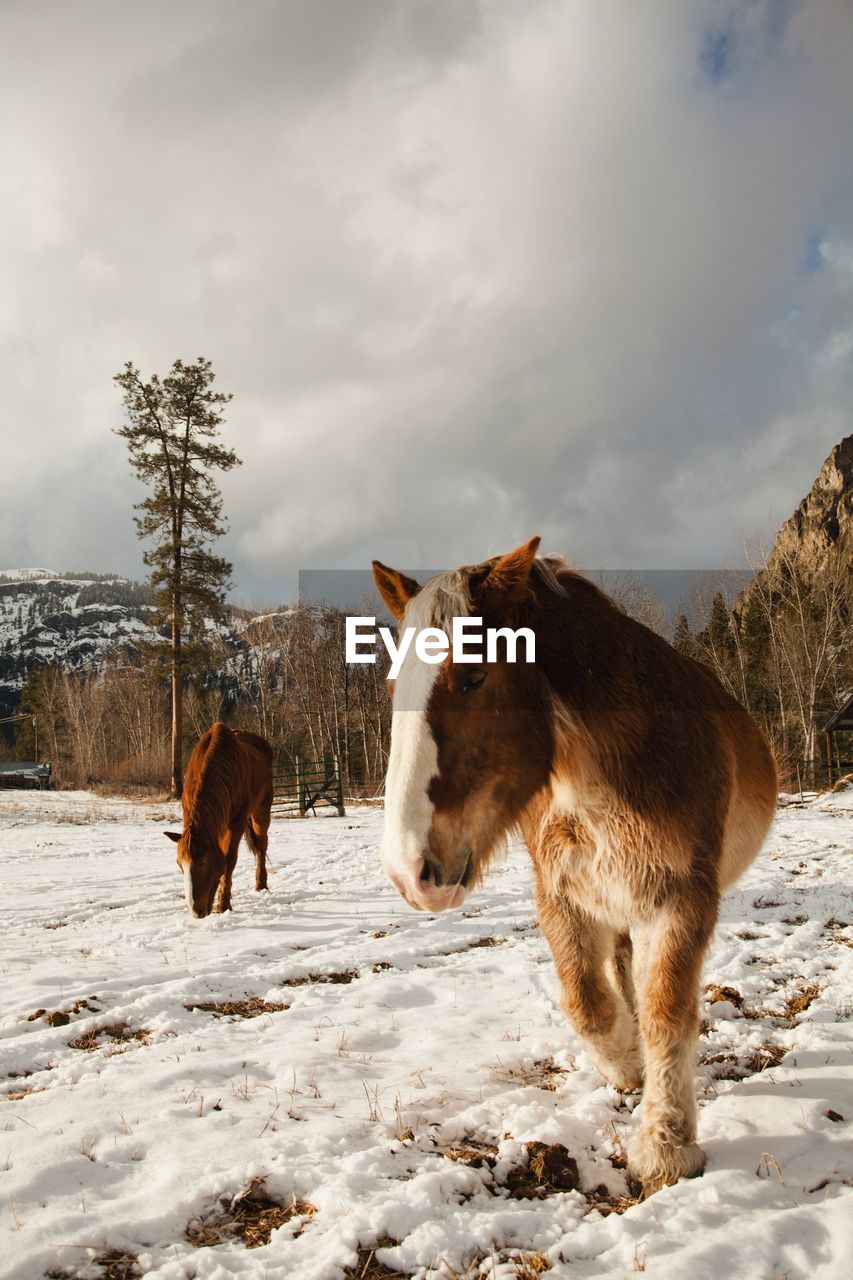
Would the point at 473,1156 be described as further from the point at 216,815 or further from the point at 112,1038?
the point at 216,815

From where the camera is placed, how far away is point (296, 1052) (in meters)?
3.39

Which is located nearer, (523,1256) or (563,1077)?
(523,1256)

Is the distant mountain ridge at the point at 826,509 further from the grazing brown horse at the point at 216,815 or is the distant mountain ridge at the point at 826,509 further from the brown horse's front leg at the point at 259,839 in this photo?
the grazing brown horse at the point at 216,815

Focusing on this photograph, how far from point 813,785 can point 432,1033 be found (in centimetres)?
3052

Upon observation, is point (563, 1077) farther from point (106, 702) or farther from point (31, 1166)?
point (106, 702)

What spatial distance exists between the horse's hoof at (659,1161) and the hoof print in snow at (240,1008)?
255 cm

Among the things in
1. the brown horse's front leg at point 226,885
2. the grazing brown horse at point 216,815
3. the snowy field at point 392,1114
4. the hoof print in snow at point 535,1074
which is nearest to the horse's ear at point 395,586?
the snowy field at point 392,1114

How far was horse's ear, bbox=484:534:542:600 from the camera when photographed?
92.6 inches

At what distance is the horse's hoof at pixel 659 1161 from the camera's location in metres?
2.20

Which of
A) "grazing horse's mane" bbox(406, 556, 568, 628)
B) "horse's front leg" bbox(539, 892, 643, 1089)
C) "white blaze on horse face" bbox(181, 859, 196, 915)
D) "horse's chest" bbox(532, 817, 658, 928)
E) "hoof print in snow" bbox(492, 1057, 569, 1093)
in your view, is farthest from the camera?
"white blaze on horse face" bbox(181, 859, 196, 915)

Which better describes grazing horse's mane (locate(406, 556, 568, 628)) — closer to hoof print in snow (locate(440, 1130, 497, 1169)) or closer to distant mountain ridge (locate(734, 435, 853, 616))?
hoof print in snow (locate(440, 1130, 497, 1169))

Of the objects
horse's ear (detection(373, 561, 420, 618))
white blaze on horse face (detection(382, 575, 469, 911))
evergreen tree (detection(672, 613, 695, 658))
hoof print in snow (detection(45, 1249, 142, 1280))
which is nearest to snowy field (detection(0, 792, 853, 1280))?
hoof print in snow (detection(45, 1249, 142, 1280))

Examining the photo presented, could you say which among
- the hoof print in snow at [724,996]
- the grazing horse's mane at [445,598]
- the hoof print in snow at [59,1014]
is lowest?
the hoof print in snow at [59,1014]

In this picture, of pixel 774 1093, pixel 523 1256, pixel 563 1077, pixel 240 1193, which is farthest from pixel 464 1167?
pixel 774 1093
